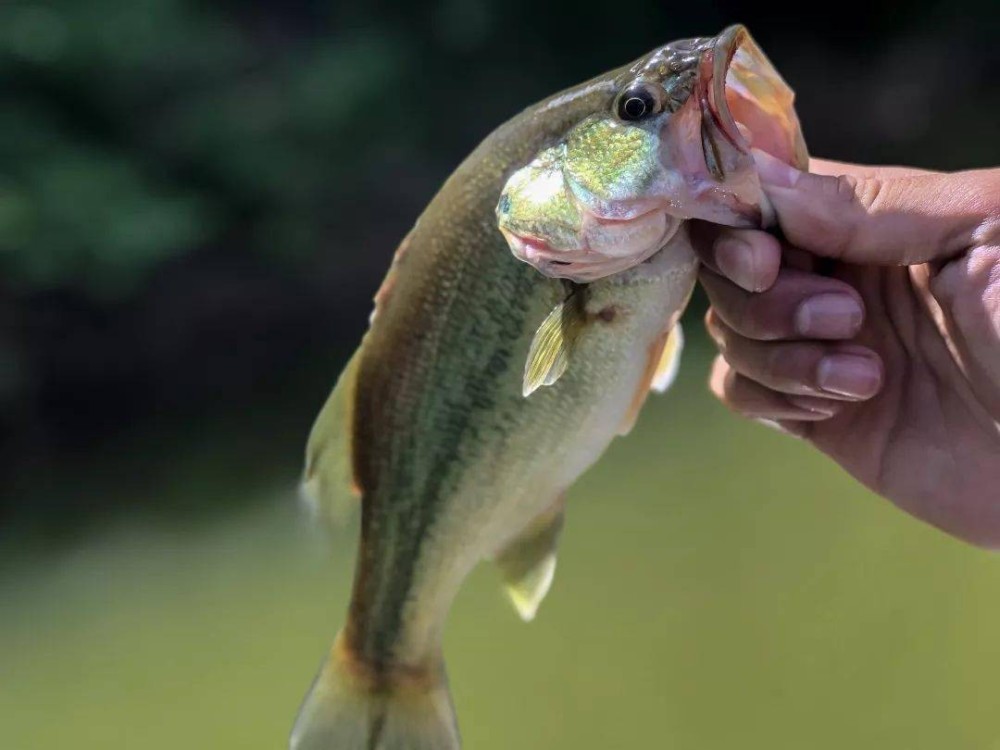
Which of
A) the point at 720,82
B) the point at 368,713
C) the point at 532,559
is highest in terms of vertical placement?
the point at 720,82

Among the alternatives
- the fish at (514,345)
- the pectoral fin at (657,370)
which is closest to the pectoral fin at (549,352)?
the fish at (514,345)

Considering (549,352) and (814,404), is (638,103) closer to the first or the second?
(549,352)

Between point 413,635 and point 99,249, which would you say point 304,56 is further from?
point 413,635

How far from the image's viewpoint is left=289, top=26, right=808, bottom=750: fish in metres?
0.65

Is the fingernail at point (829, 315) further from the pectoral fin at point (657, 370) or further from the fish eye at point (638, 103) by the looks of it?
the fish eye at point (638, 103)

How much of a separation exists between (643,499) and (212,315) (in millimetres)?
1697

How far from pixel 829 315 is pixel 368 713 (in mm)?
641

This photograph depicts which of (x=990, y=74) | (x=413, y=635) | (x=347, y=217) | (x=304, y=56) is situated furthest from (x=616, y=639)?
(x=990, y=74)

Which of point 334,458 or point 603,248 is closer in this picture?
point 603,248

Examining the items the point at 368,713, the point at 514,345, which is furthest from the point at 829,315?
the point at 368,713

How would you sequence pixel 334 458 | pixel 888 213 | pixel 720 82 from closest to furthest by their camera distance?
pixel 720 82 → pixel 888 213 → pixel 334 458

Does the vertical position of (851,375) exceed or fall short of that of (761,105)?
it falls short

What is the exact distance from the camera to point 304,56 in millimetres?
3449

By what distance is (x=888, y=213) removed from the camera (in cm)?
72
